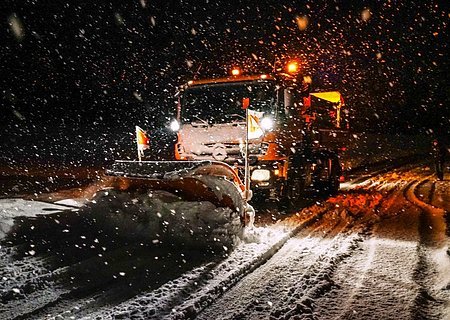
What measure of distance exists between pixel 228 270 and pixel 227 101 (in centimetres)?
406

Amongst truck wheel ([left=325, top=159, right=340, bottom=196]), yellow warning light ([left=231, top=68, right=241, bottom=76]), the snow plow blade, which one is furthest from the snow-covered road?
truck wheel ([left=325, top=159, right=340, bottom=196])

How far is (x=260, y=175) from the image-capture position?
23.9 ft

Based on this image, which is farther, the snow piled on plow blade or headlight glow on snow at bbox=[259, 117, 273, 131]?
headlight glow on snow at bbox=[259, 117, 273, 131]

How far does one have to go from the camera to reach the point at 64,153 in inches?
969

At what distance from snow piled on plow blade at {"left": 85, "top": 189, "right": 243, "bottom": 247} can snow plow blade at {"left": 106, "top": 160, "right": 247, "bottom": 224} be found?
0.43ft

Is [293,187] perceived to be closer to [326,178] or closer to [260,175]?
[260,175]

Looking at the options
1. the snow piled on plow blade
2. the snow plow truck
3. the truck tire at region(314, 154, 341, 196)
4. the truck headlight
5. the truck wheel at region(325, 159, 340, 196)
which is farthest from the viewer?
the truck wheel at region(325, 159, 340, 196)

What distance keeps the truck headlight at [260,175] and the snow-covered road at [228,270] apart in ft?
2.92

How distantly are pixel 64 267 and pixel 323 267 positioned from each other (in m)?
2.95

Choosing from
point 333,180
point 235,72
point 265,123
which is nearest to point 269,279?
point 265,123

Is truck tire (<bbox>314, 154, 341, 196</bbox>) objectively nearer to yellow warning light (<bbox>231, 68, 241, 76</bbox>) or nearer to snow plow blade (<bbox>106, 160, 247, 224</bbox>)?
yellow warning light (<bbox>231, 68, 241, 76</bbox>)

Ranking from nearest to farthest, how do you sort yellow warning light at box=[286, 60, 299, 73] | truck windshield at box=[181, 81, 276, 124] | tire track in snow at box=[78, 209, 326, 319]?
1. tire track in snow at box=[78, 209, 326, 319]
2. truck windshield at box=[181, 81, 276, 124]
3. yellow warning light at box=[286, 60, 299, 73]

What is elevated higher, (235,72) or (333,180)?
(235,72)

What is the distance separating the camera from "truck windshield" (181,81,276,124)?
738 centimetres
